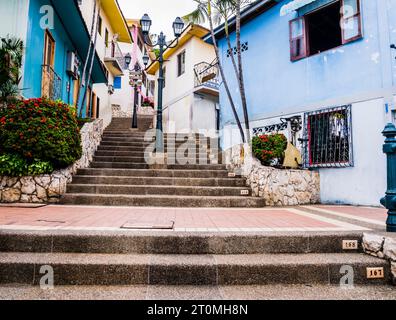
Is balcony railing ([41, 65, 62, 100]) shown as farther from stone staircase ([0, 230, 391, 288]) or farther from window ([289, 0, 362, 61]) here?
window ([289, 0, 362, 61])

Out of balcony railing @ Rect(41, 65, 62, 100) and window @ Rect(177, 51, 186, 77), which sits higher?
window @ Rect(177, 51, 186, 77)

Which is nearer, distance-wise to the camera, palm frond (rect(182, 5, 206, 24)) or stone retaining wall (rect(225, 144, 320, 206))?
stone retaining wall (rect(225, 144, 320, 206))

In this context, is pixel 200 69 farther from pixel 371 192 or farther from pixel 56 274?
pixel 56 274

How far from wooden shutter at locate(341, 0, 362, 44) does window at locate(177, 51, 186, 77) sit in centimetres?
1102

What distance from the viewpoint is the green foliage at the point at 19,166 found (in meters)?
5.44

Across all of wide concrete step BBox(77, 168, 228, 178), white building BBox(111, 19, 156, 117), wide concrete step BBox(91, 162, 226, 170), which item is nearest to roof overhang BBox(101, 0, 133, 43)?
white building BBox(111, 19, 156, 117)

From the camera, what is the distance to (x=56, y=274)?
2730 mm

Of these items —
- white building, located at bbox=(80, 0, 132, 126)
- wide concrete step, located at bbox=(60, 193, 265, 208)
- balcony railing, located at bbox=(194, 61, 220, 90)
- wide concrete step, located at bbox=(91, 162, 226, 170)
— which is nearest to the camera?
wide concrete step, located at bbox=(60, 193, 265, 208)

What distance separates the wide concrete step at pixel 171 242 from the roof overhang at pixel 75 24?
27.1 ft

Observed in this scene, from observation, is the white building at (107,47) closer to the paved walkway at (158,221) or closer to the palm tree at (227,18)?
the palm tree at (227,18)

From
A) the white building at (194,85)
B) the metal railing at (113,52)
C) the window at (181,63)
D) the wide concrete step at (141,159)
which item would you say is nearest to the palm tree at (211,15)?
the wide concrete step at (141,159)

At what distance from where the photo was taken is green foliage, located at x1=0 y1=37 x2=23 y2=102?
582 centimetres

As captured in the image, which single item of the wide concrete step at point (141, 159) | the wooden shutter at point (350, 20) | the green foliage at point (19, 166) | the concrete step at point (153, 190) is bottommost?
the concrete step at point (153, 190)
